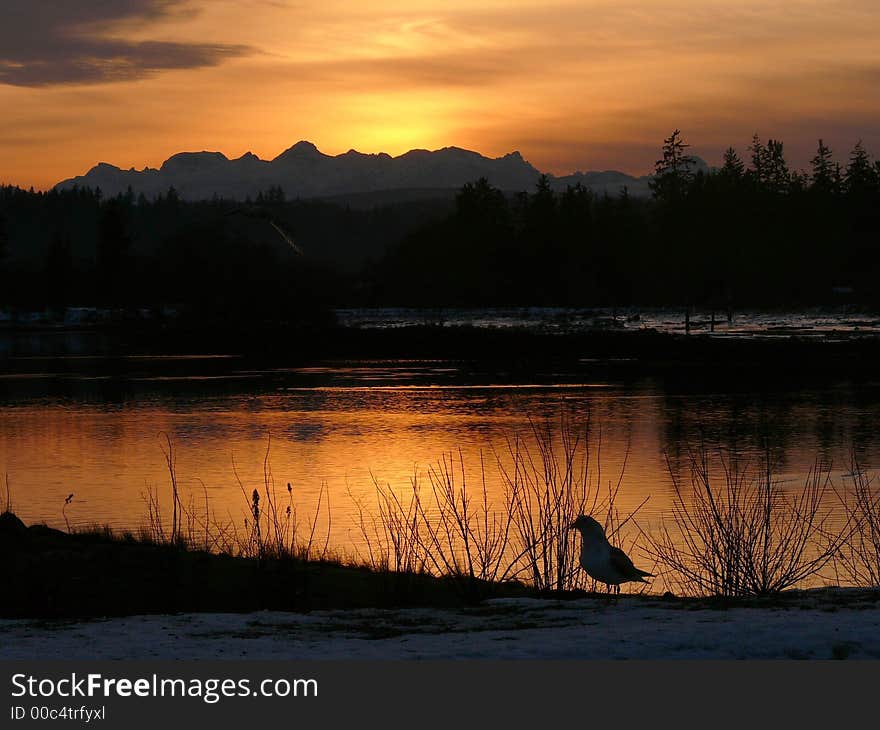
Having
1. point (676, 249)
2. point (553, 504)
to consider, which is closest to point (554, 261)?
point (676, 249)

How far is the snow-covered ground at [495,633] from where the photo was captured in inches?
363

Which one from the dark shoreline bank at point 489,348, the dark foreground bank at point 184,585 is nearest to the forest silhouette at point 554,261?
the dark shoreline bank at point 489,348

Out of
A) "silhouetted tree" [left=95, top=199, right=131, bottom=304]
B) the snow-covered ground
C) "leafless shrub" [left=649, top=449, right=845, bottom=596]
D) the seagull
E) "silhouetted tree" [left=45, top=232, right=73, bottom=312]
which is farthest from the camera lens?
"silhouetted tree" [left=95, top=199, right=131, bottom=304]

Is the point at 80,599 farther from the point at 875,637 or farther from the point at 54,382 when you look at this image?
the point at 54,382

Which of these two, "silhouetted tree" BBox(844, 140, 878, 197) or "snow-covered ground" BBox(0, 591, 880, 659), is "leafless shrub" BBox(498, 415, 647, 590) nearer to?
"snow-covered ground" BBox(0, 591, 880, 659)

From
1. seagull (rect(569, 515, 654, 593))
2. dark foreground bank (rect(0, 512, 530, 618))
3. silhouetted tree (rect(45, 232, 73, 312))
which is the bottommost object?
dark foreground bank (rect(0, 512, 530, 618))

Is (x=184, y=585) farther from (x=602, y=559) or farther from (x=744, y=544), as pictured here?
(x=744, y=544)

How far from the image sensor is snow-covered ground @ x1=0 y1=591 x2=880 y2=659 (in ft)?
30.3

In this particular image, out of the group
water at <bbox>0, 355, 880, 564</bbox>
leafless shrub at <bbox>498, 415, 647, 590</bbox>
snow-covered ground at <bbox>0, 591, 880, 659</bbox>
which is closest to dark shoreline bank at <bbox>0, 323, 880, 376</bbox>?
water at <bbox>0, 355, 880, 564</bbox>

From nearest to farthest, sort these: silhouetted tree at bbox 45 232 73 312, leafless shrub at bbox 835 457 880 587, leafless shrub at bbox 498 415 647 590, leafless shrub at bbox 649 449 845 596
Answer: leafless shrub at bbox 649 449 845 596
leafless shrub at bbox 498 415 647 590
leafless shrub at bbox 835 457 880 587
silhouetted tree at bbox 45 232 73 312

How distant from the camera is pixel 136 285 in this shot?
161500 millimetres

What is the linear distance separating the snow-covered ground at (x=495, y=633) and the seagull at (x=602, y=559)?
1212mm

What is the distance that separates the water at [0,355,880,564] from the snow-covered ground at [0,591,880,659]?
804 centimetres

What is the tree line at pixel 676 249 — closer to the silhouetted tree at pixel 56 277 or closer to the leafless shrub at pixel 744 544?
the silhouetted tree at pixel 56 277
